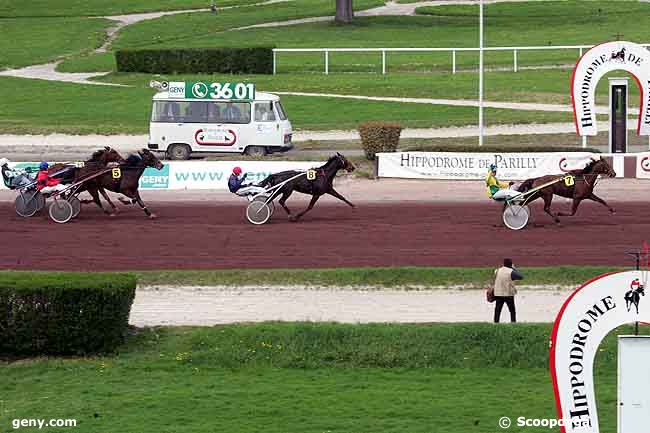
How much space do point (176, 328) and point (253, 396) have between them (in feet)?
10.7

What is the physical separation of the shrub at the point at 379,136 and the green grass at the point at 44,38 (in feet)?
87.5

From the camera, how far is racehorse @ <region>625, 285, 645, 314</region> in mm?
10500

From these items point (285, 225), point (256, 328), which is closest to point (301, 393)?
point (256, 328)

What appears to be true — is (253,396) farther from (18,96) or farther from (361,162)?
(18,96)

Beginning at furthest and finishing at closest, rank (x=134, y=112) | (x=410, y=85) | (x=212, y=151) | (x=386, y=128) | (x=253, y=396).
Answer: (x=410, y=85), (x=134, y=112), (x=212, y=151), (x=386, y=128), (x=253, y=396)

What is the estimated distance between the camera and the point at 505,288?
57.2ft

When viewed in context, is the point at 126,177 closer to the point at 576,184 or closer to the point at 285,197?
the point at 285,197

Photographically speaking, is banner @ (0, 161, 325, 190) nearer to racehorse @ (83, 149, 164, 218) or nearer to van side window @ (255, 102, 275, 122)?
racehorse @ (83, 149, 164, 218)

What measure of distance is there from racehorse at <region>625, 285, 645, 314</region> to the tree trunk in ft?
178

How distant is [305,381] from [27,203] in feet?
40.4

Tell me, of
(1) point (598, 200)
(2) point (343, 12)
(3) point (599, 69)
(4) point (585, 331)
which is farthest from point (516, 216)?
(2) point (343, 12)

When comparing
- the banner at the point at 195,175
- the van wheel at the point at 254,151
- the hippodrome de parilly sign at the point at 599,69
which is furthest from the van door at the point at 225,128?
the hippodrome de parilly sign at the point at 599,69

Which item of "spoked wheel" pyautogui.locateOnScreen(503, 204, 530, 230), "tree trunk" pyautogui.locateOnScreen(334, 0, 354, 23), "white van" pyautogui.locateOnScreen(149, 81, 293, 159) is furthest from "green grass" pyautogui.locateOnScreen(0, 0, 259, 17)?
"spoked wheel" pyautogui.locateOnScreen(503, 204, 530, 230)

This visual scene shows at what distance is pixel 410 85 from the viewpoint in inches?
1834
